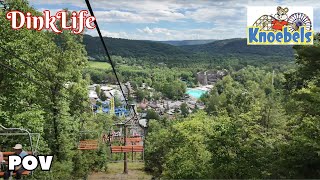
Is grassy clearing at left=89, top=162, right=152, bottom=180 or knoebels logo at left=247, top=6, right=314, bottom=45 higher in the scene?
knoebels logo at left=247, top=6, right=314, bottom=45

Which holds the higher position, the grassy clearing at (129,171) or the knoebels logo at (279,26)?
the knoebels logo at (279,26)

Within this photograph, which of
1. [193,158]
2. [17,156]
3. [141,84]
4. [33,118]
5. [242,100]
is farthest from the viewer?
[141,84]

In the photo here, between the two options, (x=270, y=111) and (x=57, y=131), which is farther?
(x=270, y=111)

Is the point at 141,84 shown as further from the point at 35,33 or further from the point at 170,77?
the point at 35,33

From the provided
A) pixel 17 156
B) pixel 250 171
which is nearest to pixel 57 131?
pixel 250 171

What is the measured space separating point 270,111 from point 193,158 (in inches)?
235

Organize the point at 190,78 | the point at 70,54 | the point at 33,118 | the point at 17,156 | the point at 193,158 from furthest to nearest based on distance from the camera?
the point at 190,78, the point at 193,158, the point at 70,54, the point at 33,118, the point at 17,156

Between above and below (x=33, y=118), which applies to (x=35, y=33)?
above

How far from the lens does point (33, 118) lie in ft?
53.8

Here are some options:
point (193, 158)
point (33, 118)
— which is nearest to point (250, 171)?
point (193, 158)

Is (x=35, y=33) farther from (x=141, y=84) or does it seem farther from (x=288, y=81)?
(x=141, y=84)

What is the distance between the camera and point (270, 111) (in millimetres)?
24250

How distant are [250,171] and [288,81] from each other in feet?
28.6

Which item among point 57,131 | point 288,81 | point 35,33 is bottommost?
point 57,131
